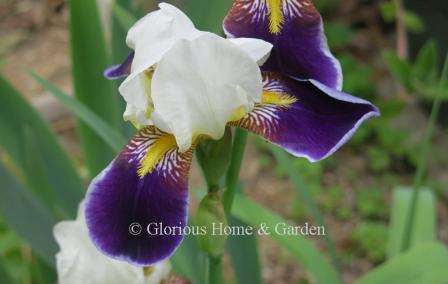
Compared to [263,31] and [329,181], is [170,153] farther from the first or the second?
[329,181]

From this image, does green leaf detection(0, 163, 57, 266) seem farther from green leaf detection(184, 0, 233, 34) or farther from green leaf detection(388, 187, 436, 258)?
green leaf detection(388, 187, 436, 258)

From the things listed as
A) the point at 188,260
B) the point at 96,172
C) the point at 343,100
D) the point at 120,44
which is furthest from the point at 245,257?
the point at 343,100

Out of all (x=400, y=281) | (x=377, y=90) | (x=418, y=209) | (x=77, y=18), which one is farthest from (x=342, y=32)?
(x=400, y=281)

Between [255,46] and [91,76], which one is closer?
[255,46]

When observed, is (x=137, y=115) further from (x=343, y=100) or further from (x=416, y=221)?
(x=416, y=221)

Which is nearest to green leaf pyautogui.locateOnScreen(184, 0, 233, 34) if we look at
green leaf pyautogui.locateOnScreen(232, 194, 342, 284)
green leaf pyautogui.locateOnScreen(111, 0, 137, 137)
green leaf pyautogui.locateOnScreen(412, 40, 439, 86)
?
green leaf pyautogui.locateOnScreen(111, 0, 137, 137)

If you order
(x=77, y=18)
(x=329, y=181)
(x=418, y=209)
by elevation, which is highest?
(x=77, y=18)
